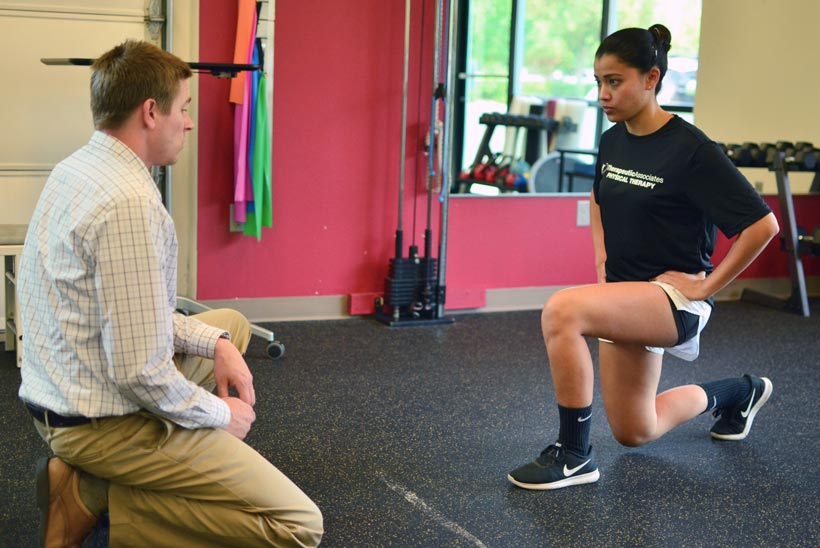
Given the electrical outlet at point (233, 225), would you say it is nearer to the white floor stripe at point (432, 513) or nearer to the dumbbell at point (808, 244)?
the white floor stripe at point (432, 513)

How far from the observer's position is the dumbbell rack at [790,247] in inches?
198

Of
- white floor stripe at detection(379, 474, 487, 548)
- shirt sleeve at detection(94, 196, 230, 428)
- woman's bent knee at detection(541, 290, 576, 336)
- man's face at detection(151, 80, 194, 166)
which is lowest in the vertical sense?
white floor stripe at detection(379, 474, 487, 548)

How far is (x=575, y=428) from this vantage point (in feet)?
8.36

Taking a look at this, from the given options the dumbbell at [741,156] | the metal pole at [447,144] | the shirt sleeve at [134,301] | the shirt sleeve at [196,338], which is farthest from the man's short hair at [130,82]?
the dumbbell at [741,156]

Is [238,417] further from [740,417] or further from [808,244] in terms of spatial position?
[808,244]

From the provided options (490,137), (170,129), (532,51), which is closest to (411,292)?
(490,137)

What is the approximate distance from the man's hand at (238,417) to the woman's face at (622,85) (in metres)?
1.18

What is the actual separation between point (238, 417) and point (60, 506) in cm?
39

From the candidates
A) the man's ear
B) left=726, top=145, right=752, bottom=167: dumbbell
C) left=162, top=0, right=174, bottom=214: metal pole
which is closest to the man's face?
the man's ear

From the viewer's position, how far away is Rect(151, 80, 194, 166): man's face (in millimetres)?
1764

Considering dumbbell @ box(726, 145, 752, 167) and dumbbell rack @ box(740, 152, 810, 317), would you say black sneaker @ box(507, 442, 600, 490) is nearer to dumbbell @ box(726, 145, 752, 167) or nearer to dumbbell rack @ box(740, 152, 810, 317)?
dumbbell rack @ box(740, 152, 810, 317)

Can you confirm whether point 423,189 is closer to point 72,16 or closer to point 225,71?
point 225,71

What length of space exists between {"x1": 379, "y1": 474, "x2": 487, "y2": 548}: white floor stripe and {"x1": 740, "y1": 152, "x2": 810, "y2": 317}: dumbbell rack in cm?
322

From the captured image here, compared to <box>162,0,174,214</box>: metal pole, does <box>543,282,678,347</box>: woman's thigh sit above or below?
below
